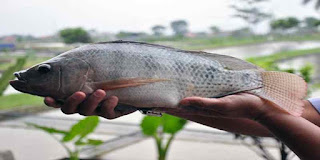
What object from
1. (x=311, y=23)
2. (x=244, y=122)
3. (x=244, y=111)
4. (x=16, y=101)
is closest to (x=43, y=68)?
(x=244, y=111)

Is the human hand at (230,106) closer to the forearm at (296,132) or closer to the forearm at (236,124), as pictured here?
the forearm at (296,132)

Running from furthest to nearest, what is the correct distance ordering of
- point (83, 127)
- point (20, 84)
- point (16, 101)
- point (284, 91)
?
1. point (16, 101)
2. point (83, 127)
3. point (284, 91)
4. point (20, 84)

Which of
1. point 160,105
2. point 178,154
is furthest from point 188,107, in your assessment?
point 178,154

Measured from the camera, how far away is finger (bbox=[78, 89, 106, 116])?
2.69 feet

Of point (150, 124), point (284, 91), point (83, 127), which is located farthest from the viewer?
point (150, 124)

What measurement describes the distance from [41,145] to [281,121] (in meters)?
2.83

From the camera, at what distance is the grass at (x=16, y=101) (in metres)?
5.11

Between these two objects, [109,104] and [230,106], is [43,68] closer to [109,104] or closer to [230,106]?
[109,104]

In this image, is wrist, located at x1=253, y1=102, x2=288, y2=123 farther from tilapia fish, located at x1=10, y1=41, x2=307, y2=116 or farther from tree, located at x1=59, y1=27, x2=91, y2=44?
tree, located at x1=59, y1=27, x2=91, y2=44

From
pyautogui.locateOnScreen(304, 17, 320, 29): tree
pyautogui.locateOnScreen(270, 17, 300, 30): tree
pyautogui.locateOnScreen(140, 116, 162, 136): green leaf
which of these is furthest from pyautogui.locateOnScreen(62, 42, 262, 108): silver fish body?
pyautogui.locateOnScreen(270, 17, 300, 30): tree

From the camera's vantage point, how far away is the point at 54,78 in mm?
825

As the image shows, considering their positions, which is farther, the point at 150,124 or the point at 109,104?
the point at 150,124

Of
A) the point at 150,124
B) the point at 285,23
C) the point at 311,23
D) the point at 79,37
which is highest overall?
the point at 79,37

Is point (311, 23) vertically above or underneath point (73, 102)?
underneath
